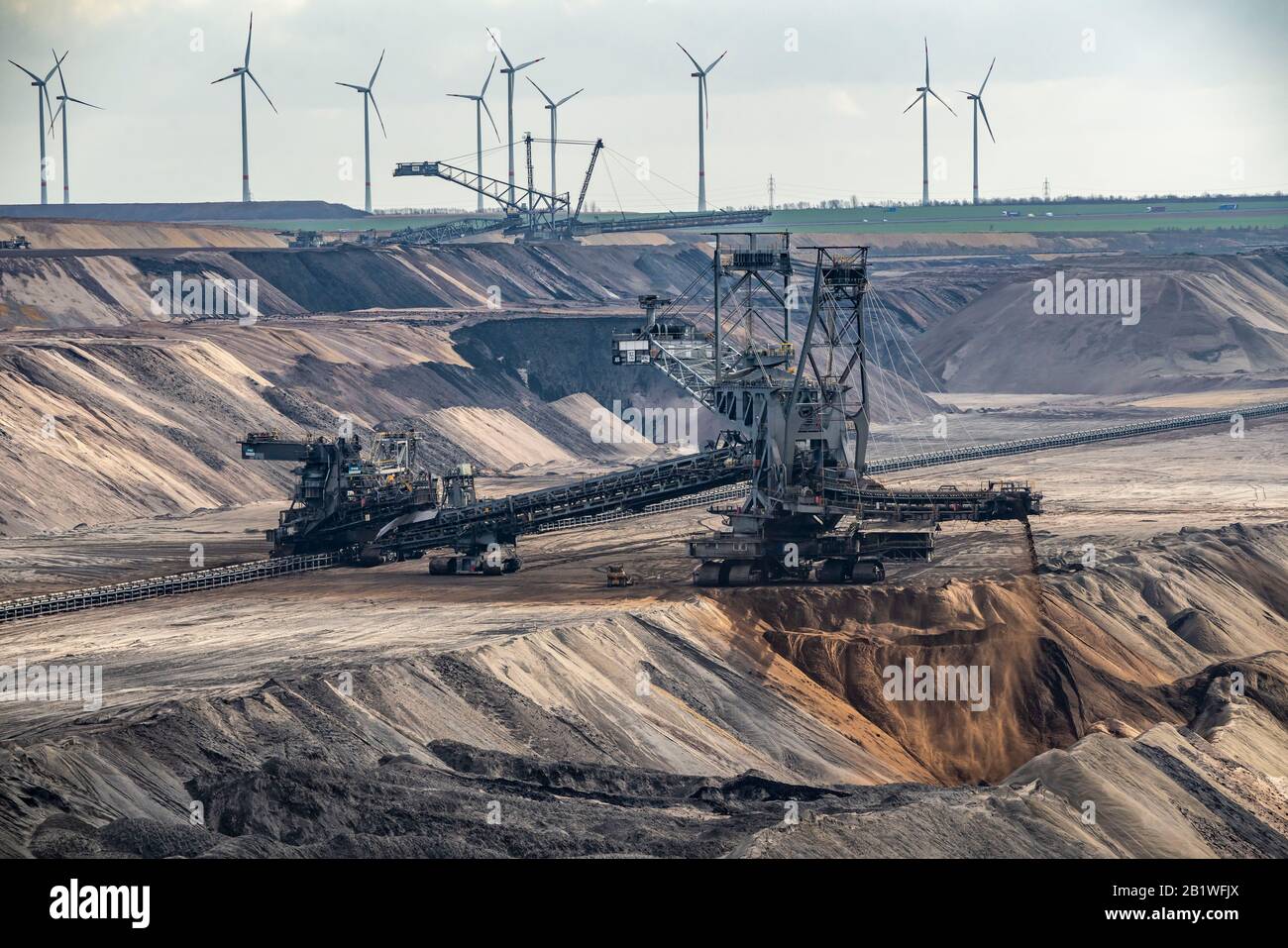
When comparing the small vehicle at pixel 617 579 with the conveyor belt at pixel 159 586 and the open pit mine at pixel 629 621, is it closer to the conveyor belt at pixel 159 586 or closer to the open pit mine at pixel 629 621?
the open pit mine at pixel 629 621

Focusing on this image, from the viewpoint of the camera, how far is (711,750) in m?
68.4

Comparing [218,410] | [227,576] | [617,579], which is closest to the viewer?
[617,579]

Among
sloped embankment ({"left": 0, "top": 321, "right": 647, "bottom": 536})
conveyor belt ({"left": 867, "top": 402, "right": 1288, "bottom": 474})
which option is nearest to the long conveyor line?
conveyor belt ({"left": 867, "top": 402, "right": 1288, "bottom": 474})

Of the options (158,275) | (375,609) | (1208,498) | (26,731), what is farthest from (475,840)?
(158,275)

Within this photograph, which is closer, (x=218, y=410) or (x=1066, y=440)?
(x=218, y=410)

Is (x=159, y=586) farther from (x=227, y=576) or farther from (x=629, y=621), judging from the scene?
(x=629, y=621)

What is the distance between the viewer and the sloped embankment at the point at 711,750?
52.3 m

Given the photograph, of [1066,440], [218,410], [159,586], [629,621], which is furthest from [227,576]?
[1066,440]

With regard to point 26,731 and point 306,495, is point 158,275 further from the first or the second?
point 26,731

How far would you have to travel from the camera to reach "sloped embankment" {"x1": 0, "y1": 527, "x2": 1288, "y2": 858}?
52.3 metres

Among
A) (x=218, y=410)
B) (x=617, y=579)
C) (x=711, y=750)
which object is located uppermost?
(x=218, y=410)

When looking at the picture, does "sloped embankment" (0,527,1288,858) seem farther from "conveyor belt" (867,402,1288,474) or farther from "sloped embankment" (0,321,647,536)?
"sloped embankment" (0,321,647,536)

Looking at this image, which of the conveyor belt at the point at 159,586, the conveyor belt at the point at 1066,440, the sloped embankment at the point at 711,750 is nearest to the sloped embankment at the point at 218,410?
the conveyor belt at the point at 159,586

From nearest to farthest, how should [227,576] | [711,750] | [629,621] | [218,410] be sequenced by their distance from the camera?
[711,750] < [629,621] < [227,576] < [218,410]
